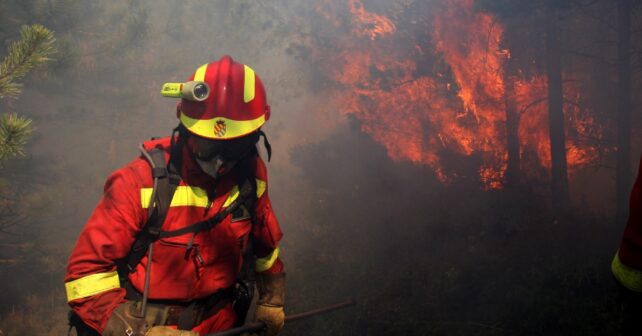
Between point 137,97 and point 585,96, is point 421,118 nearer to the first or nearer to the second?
point 585,96

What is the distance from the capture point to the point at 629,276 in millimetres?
1740

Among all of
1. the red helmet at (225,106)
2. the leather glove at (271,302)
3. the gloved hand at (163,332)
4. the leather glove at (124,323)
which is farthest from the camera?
the leather glove at (271,302)

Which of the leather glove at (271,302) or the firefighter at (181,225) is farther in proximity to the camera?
the leather glove at (271,302)

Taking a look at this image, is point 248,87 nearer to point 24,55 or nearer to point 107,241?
point 107,241

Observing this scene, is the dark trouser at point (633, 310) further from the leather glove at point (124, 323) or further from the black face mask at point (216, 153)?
the leather glove at point (124, 323)

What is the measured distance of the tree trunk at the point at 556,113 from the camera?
9086 mm

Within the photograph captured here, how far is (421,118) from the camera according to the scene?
10.8 meters

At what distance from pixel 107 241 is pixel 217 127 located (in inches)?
34.4

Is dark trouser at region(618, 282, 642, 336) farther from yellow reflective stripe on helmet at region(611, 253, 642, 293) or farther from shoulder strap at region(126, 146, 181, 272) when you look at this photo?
shoulder strap at region(126, 146, 181, 272)

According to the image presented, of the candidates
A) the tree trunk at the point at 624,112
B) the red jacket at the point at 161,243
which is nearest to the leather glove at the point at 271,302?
the red jacket at the point at 161,243

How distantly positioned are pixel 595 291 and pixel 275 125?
13313 mm

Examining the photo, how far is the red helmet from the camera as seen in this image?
8.28 ft

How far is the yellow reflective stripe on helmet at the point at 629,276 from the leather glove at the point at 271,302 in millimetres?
2274

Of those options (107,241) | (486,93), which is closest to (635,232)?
(107,241)
